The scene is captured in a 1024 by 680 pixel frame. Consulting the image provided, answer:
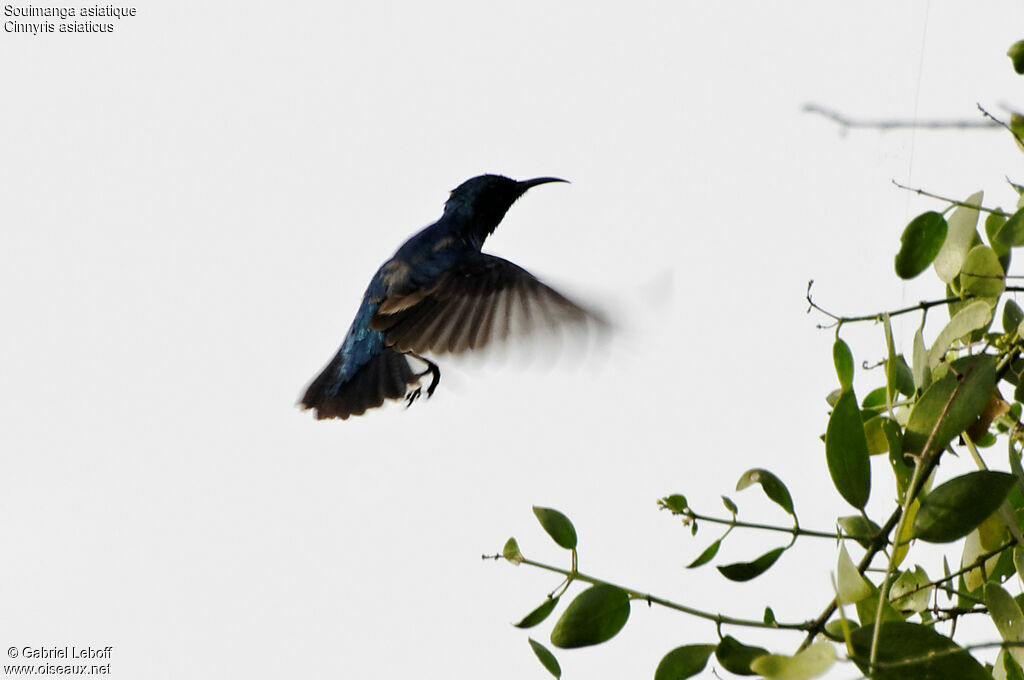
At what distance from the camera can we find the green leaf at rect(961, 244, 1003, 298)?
947 mm

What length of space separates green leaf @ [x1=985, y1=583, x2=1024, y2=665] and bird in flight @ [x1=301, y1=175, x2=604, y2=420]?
110 centimetres

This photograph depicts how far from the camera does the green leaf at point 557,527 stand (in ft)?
3.14

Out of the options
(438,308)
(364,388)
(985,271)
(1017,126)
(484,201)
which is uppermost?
(484,201)

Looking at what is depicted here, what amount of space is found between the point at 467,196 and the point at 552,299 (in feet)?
2.40

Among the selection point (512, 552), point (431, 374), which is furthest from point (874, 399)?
point (431, 374)

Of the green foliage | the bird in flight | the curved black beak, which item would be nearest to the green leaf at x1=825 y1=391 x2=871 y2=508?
the green foliage

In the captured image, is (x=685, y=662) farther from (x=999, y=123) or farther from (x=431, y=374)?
(x=431, y=374)

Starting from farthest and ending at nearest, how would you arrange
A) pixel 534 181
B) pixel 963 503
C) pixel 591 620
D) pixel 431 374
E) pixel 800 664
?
pixel 534 181, pixel 431 374, pixel 591 620, pixel 963 503, pixel 800 664

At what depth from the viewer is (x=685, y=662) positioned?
0.89 meters

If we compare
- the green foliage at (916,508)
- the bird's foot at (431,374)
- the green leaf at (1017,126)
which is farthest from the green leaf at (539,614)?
the bird's foot at (431,374)

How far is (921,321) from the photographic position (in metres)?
0.99

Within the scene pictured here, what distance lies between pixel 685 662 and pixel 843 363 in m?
0.28

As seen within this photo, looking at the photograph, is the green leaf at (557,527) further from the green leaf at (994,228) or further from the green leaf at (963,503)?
the green leaf at (994,228)

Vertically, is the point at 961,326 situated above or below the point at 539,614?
above
